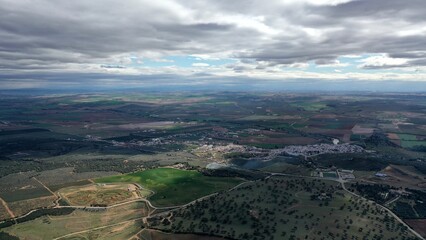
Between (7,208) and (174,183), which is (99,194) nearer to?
(174,183)

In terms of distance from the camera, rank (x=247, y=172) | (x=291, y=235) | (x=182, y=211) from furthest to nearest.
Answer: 1. (x=247, y=172)
2. (x=182, y=211)
3. (x=291, y=235)

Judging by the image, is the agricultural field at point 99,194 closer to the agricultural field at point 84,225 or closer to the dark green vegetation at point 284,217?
the agricultural field at point 84,225

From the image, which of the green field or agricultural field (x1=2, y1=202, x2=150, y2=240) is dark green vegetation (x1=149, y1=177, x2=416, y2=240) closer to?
agricultural field (x1=2, y1=202, x2=150, y2=240)

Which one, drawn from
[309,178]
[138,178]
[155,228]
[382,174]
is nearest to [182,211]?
[155,228]

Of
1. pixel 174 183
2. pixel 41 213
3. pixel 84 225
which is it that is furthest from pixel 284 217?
pixel 41 213

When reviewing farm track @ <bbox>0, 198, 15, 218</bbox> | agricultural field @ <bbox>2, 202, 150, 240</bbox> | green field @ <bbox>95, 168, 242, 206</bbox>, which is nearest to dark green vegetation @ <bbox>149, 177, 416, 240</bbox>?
agricultural field @ <bbox>2, 202, 150, 240</bbox>

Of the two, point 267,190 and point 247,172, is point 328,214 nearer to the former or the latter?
point 267,190
